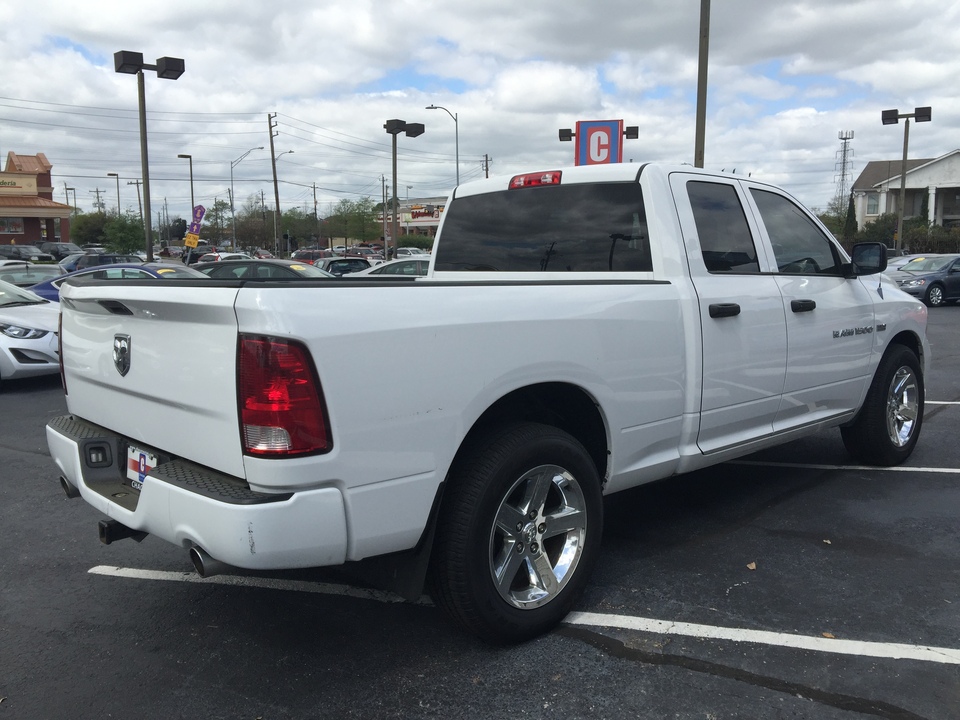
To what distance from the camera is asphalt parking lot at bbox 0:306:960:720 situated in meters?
2.82

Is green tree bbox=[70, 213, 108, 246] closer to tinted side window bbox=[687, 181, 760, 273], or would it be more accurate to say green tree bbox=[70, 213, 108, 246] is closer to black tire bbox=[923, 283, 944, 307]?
black tire bbox=[923, 283, 944, 307]

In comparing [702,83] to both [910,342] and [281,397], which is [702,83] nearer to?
[910,342]

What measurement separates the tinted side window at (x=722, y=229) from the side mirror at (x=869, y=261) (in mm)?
997

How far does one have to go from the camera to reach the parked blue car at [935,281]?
2280 cm

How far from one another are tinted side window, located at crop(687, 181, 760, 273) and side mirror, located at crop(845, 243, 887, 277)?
1.00 meters

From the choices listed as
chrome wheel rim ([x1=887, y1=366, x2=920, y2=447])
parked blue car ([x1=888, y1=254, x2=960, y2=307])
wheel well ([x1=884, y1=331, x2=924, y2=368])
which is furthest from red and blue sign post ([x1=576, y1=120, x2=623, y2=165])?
parked blue car ([x1=888, y1=254, x2=960, y2=307])

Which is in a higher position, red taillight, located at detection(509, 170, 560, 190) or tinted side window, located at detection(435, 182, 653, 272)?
red taillight, located at detection(509, 170, 560, 190)

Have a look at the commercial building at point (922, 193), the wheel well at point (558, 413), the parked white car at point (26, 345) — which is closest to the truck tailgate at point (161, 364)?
the wheel well at point (558, 413)

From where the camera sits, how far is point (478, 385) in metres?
2.87

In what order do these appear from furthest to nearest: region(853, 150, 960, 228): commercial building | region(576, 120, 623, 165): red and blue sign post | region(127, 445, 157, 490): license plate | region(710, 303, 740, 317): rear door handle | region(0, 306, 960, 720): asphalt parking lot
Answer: region(853, 150, 960, 228): commercial building, region(576, 120, 623, 165): red and blue sign post, region(710, 303, 740, 317): rear door handle, region(127, 445, 157, 490): license plate, region(0, 306, 960, 720): asphalt parking lot

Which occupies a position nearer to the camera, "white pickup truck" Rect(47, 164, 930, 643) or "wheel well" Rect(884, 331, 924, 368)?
"white pickup truck" Rect(47, 164, 930, 643)

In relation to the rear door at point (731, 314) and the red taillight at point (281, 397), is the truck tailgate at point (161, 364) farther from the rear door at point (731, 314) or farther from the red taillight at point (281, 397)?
the rear door at point (731, 314)

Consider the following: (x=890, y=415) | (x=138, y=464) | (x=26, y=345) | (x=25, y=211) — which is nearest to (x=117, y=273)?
(x=26, y=345)

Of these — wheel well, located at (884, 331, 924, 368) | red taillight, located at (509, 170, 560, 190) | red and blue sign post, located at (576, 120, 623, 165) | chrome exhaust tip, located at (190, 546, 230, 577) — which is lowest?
chrome exhaust tip, located at (190, 546, 230, 577)
